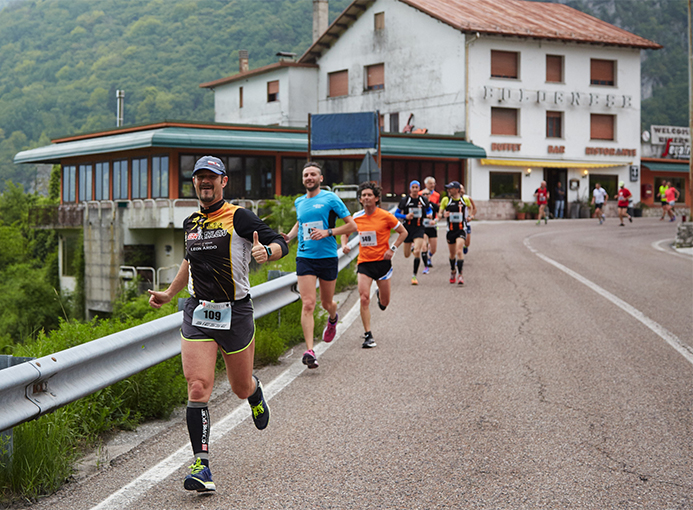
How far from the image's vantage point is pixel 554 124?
4703 centimetres

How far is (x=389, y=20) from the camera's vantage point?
156ft

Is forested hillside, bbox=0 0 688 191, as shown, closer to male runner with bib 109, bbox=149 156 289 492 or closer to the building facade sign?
the building facade sign

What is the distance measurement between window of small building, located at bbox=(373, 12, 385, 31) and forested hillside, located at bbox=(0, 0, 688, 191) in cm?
4775

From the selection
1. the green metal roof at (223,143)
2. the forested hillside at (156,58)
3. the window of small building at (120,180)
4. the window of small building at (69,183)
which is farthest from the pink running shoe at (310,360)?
the forested hillside at (156,58)

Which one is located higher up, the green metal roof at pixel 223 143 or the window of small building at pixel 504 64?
the window of small building at pixel 504 64

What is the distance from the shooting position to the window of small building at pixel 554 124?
46731 mm

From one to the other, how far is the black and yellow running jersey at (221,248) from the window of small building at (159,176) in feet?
110

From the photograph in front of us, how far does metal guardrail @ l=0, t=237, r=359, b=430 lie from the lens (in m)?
4.15

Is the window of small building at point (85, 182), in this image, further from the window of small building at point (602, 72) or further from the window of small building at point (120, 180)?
the window of small building at point (602, 72)


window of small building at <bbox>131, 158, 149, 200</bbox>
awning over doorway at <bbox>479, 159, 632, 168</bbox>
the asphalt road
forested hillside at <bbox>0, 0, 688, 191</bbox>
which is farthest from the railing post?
forested hillside at <bbox>0, 0, 688, 191</bbox>

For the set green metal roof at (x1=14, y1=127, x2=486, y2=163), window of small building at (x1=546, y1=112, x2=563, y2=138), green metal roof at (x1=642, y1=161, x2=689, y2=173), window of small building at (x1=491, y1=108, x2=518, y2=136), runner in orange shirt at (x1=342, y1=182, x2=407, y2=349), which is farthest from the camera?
green metal roof at (x1=642, y1=161, x2=689, y2=173)

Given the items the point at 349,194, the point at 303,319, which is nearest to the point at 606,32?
the point at 349,194

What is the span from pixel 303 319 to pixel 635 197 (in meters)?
45.8

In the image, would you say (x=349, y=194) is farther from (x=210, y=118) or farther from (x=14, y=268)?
(x=210, y=118)
